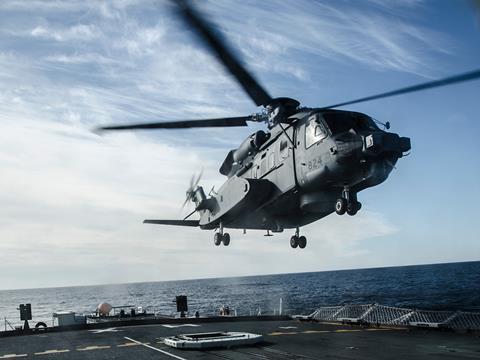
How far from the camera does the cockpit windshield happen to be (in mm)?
19031

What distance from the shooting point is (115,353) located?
19.3m

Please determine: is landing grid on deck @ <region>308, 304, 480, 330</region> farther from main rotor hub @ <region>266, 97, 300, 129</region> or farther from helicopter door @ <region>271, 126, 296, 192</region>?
main rotor hub @ <region>266, 97, 300, 129</region>

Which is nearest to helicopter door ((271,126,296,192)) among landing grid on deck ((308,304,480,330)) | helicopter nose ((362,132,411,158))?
helicopter nose ((362,132,411,158))

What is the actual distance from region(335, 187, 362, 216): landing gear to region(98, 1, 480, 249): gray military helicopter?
35 millimetres

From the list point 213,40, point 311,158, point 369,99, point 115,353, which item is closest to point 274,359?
point 115,353

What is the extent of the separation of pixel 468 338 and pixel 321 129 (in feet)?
37.4

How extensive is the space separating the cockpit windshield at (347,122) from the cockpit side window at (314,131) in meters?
0.35

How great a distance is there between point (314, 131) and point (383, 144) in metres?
3.49

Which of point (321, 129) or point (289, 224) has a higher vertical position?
point (321, 129)

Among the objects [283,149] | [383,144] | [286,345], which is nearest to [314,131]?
[283,149]

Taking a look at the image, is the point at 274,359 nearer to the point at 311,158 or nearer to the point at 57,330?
the point at 311,158

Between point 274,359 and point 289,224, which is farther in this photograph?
point 289,224

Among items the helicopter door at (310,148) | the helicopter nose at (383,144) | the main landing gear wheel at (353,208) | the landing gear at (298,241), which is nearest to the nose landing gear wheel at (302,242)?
the landing gear at (298,241)

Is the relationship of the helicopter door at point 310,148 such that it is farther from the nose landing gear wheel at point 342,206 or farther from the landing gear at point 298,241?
the landing gear at point 298,241
